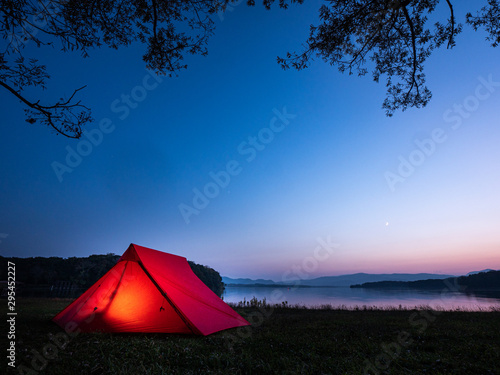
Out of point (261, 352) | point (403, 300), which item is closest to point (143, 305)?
point (261, 352)

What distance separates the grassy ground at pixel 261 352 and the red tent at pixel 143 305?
322mm

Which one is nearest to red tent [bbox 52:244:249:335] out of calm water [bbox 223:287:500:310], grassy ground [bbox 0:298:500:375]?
grassy ground [bbox 0:298:500:375]

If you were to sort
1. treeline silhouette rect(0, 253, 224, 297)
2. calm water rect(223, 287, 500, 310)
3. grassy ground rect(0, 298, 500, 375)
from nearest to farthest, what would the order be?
grassy ground rect(0, 298, 500, 375), calm water rect(223, 287, 500, 310), treeline silhouette rect(0, 253, 224, 297)

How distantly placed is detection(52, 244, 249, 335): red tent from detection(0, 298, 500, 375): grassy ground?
322mm

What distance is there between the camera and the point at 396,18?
6383 millimetres

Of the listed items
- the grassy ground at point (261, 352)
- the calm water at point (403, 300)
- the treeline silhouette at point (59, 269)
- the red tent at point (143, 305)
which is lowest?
the calm water at point (403, 300)

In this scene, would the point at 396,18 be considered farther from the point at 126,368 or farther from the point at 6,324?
the point at 6,324

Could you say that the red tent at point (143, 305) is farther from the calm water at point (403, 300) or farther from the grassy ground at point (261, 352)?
the calm water at point (403, 300)

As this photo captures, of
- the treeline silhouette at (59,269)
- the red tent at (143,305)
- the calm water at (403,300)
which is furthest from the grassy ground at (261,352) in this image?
the treeline silhouette at (59,269)

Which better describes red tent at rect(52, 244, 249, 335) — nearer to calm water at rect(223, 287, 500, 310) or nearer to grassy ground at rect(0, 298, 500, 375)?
grassy ground at rect(0, 298, 500, 375)

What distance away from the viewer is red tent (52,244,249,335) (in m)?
6.23

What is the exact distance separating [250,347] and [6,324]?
6751 mm

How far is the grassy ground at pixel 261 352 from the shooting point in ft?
13.0

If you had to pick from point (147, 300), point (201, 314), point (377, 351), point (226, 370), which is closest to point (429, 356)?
point (377, 351)
